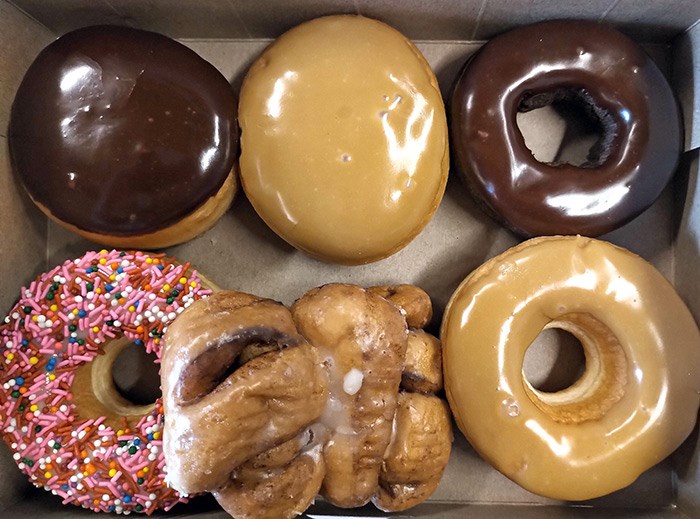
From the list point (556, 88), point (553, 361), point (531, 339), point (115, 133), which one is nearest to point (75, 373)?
point (115, 133)

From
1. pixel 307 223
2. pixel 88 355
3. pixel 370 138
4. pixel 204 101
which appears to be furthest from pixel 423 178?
pixel 88 355

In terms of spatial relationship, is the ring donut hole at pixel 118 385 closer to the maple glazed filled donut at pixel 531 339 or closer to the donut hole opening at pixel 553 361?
the maple glazed filled donut at pixel 531 339

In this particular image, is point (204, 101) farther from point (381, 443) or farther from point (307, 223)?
point (381, 443)

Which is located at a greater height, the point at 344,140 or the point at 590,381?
the point at 344,140

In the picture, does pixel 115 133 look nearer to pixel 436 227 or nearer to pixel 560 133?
pixel 436 227

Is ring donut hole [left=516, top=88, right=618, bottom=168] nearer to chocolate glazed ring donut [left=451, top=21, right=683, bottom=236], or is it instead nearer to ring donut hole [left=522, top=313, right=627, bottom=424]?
chocolate glazed ring donut [left=451, top=21, right=683, bottom=236]

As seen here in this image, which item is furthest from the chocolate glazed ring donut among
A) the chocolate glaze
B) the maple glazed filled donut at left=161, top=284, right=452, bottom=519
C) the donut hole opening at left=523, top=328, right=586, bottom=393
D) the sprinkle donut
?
the sprinkle donut
